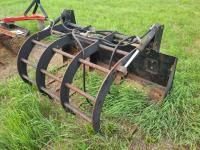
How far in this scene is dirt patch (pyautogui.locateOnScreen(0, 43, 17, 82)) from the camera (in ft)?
15.0

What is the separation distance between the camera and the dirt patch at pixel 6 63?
15.0 ft

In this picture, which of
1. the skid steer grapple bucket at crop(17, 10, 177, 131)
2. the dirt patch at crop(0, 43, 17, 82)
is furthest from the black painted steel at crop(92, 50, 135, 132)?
the dirt patch at crop(0, 43, 17, 82)

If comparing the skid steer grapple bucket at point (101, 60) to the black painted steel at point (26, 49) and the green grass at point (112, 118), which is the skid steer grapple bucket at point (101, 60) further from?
the green grass at point (112, 118)

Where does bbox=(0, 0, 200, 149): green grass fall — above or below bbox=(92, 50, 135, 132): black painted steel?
below

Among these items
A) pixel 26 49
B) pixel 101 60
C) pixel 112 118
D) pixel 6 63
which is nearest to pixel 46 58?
pixel 26 49

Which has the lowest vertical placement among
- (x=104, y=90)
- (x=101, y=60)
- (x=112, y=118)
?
(x=112, y=118)

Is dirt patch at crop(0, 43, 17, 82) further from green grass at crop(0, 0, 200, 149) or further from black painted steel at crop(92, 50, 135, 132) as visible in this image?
black painted steel at crop(92, 50, 135, 132)

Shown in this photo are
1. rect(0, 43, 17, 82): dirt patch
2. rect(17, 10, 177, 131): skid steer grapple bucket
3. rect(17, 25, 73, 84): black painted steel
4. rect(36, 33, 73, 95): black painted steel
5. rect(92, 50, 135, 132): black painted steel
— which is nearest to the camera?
rect(92, 50, 135, 132): black painted steel

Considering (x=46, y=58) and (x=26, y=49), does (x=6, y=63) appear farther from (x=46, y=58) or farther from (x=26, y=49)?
(x=46, y=58)

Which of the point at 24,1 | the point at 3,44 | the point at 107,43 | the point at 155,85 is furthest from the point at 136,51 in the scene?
the point at 24,1

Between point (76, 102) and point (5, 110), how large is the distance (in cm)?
92

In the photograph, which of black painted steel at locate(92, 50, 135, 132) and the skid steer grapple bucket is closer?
black painted steel at locate(92, 50, 135, 132)

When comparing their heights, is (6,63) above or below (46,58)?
below

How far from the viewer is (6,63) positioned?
4848mm
